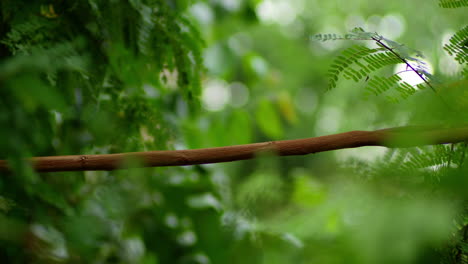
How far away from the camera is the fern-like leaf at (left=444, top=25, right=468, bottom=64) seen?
0.48 meters

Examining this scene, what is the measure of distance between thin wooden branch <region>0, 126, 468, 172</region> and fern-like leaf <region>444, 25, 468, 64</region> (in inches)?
4.0

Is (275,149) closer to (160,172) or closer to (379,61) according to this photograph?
(379,61)

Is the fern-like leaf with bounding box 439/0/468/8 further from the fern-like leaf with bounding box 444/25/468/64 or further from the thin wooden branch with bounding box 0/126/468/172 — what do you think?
the thin wooden branch with bounding box 0/126/468/172

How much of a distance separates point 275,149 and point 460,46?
0.23m

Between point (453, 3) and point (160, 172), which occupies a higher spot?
point (160, 172)

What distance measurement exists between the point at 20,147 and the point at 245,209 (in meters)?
0.35

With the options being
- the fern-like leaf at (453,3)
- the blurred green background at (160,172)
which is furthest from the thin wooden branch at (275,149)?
the fern-like leaf at (453,3)

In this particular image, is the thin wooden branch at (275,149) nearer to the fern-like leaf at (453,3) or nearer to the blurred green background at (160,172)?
the blurred green background at (160,172)

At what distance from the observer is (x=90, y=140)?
32.2 inches

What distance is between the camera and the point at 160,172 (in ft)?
2.98

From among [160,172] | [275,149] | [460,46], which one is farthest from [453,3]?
[160,172]

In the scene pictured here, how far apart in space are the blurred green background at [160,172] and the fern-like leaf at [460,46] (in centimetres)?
3

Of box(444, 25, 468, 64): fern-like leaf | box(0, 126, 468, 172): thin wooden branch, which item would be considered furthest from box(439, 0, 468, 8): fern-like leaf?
box(0, 126, 468, 172): thin wooden branch

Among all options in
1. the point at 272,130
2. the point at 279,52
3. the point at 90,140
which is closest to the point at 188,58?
the point at 90,140
